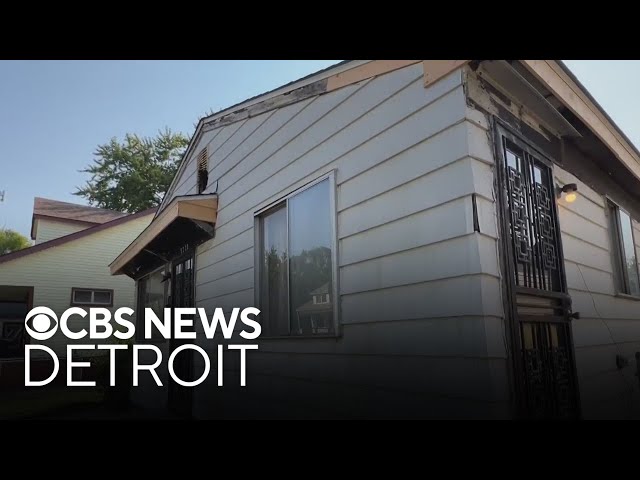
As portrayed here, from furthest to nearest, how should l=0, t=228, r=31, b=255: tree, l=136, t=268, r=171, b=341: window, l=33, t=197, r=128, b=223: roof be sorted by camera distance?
l=0, t=228, r=31, b=255: tree < l=33, t=197, r=128, b=223: roof < l=136, t=268, r=171, b=341: window

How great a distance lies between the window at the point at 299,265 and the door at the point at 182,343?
2.07 meters

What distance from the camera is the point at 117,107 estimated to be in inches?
175

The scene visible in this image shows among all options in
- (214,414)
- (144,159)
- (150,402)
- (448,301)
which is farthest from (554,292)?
(144,159)

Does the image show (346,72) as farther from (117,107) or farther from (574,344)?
(574,344)

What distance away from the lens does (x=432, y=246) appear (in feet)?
9.12

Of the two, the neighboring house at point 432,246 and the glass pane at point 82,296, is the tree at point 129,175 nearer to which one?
the glass pane at point 82,296

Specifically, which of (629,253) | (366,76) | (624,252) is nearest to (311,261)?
(366,76)

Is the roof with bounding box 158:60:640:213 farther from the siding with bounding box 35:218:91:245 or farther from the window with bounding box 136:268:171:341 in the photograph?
the siding with bounding box 35:218:91:245

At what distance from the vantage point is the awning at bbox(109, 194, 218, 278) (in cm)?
562

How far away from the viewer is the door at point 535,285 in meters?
2.78

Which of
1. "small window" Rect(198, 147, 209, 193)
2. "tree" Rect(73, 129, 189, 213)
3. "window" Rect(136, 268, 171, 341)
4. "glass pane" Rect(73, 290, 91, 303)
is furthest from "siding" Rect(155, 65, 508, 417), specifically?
"tree" Rect(73, 129, 189, 213)

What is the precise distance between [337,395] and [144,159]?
28.4 meters

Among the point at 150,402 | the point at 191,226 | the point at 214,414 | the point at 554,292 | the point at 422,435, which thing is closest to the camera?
the point at 422,435

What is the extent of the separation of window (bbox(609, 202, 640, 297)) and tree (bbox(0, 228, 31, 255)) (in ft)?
129
